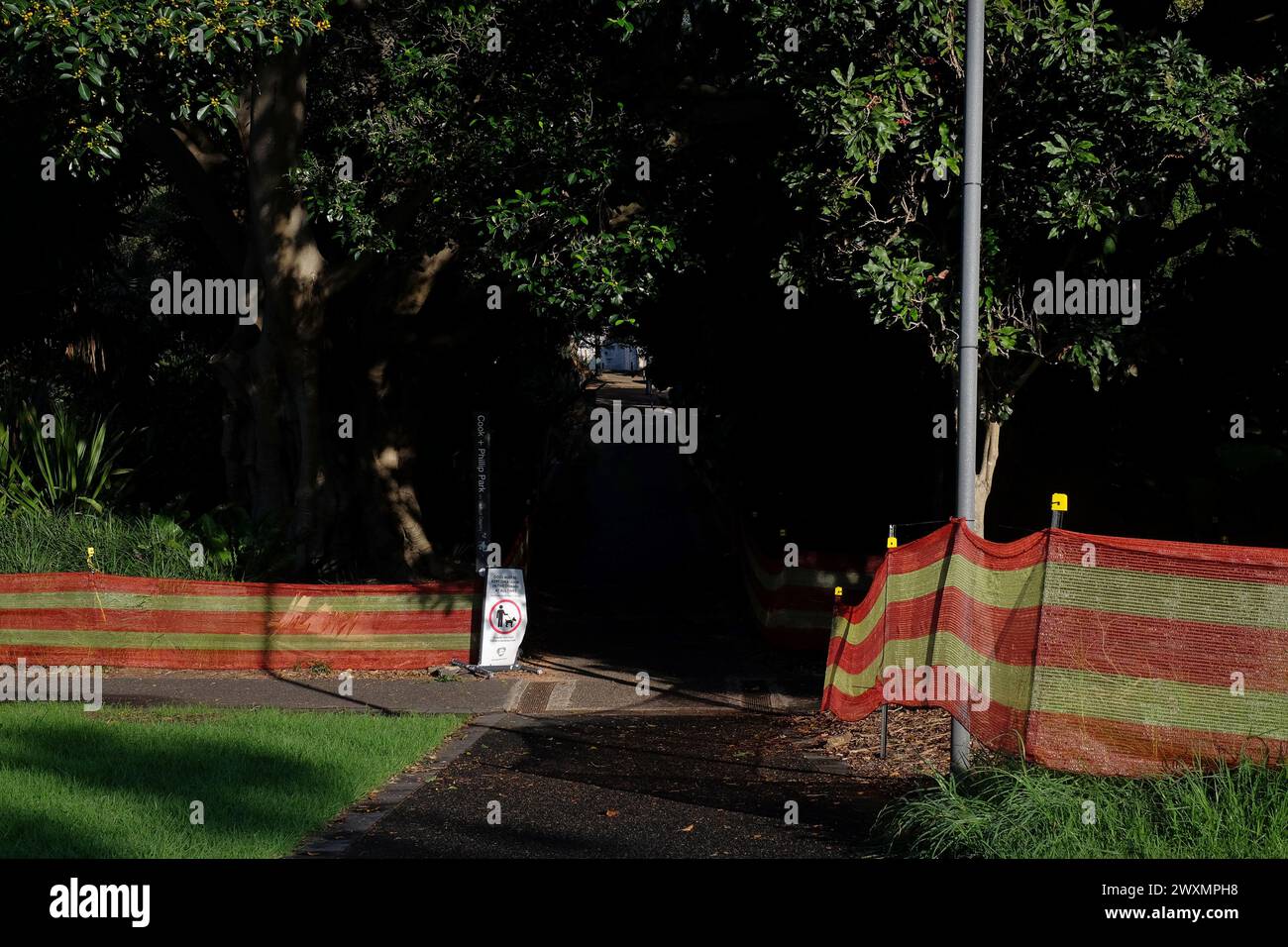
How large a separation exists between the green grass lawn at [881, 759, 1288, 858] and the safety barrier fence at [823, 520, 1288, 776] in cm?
12

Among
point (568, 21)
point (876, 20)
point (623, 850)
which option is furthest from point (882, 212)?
point (623, 850)

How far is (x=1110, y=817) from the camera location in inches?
281

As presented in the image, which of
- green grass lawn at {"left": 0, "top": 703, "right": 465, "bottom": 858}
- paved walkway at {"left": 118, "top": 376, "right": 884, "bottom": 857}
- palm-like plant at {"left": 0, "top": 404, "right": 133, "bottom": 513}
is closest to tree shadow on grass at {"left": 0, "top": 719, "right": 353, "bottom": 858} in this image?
green grass lawn at {"left": 0, "top": 703, "right": 465, "bottom": 858}

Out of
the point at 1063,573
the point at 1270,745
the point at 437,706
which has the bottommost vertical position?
the point at 437,706

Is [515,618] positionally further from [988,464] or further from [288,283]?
[988,464]

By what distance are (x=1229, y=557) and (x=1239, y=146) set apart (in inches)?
232

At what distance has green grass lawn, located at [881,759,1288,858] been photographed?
677 centimetres

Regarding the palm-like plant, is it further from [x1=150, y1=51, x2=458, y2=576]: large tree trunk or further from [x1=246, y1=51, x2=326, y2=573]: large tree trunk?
[x1=246, y1=51, x2=326, y2=573]: large tree trunk

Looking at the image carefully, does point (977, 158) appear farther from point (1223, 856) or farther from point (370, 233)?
point (370, 233)

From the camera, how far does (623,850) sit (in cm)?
820

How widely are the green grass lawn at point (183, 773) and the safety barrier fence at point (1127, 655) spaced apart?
421cm

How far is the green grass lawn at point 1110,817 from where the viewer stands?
22.2 feet

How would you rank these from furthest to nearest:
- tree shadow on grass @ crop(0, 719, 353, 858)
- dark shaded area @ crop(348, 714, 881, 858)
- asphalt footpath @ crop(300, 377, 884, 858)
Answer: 1. asphalt footpath @ crop(300, 377, 884, 858)
2. dark shaded area @ crop(348, 714, 881, 858)
3. tree shadow on grass @ crop(0, 719, 353, 858)

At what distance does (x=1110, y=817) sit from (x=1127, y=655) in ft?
2.77
